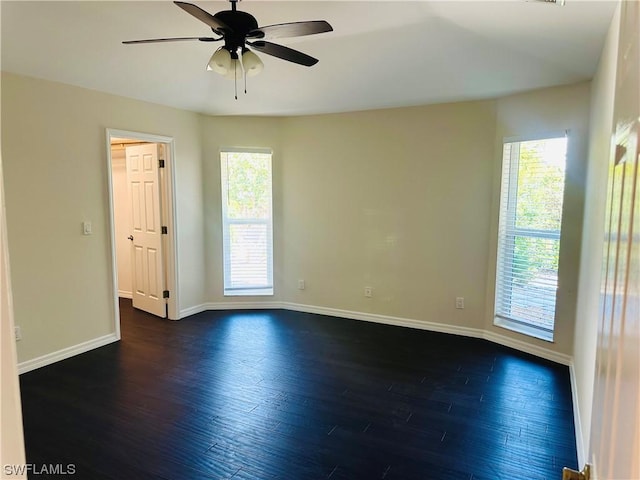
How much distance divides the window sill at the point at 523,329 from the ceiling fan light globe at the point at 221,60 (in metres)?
3.49

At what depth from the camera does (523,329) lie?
12.5 ft

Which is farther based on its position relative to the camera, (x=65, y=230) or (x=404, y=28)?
(x=65, y=230)

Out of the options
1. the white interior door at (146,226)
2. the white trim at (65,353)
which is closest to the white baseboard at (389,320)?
the white interior door at (146,226)

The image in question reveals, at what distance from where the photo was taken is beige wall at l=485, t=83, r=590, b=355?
3312 millimetres

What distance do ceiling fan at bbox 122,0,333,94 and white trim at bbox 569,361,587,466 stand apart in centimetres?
257

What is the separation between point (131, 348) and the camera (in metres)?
3.88

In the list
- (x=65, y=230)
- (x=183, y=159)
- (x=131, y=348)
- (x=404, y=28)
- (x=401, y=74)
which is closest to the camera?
(x=404, y=28)

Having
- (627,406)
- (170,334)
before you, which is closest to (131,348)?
(170,334)

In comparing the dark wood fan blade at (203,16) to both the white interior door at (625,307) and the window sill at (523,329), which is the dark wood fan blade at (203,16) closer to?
the white interior door at (625,307)

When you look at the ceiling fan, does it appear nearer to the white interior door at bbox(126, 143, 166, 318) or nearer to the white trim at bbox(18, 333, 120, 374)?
the white interior door at bbox(126, 143, 166, 318)

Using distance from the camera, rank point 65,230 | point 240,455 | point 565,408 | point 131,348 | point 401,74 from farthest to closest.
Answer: point 131,348
point 65,230
point 401,74
point 565,408
point 240,455

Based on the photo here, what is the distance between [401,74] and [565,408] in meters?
2.84

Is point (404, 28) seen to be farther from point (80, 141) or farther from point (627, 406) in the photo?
point (80, 141)

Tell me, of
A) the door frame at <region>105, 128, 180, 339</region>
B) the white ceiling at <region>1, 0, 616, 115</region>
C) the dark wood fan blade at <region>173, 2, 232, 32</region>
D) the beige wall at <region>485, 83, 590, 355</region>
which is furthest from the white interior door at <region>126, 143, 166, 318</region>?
the beige wall at <region>485, 83, 590, 355</region>
